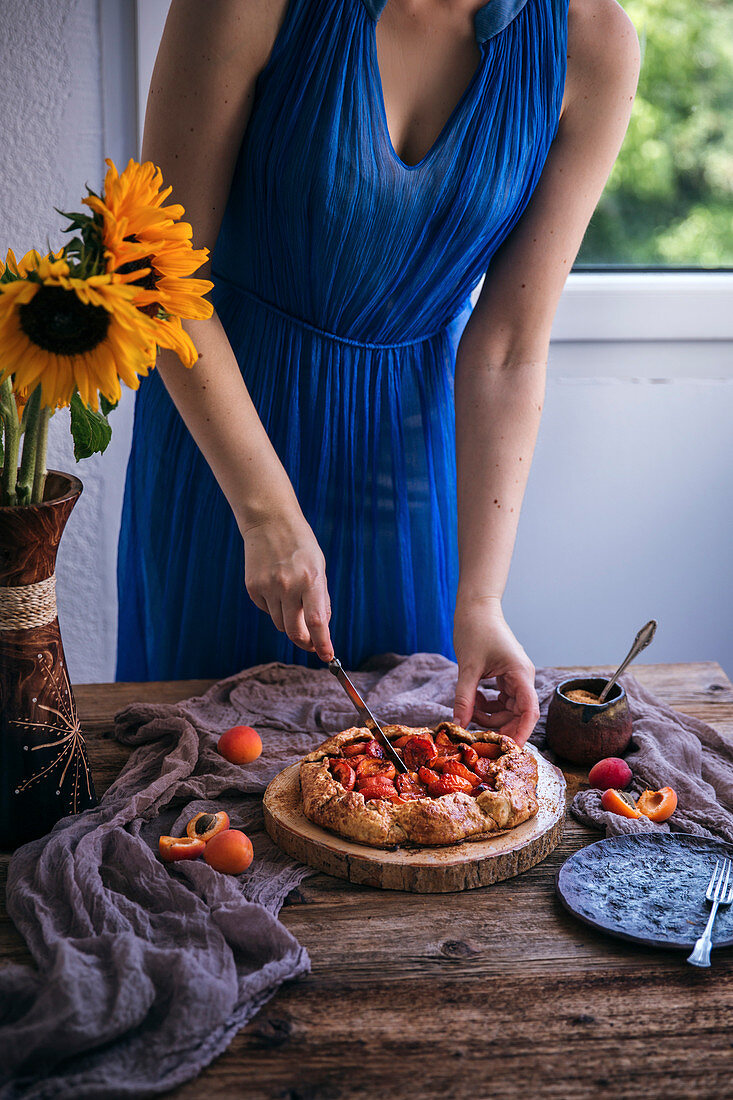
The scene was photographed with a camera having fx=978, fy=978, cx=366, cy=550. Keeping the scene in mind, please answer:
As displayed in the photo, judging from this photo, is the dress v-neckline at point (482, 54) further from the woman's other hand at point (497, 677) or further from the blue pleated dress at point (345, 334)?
the woman's other hand at point (497, 677)

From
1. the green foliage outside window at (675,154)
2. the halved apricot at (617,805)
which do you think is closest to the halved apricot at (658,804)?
the halved apricot at (617,805)

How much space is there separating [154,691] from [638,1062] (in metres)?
0.83

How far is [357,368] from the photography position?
4.94 ft

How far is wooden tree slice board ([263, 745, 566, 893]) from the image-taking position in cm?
96

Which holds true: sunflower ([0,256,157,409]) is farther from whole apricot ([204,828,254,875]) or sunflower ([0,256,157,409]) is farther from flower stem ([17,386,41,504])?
whole apricot ([204,828,254,875])

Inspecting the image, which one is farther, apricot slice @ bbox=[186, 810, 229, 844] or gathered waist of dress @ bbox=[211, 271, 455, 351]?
gathered waist of dress @ bbox=[211, 271, 455, 351]

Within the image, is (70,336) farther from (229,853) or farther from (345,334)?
(345,334)

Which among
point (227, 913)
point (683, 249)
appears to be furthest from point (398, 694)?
point (683, 249)

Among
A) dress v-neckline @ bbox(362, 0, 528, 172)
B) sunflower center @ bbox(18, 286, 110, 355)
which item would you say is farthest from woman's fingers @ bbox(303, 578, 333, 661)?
dress v-neckline @ bbox(362, 0, 528, 172)

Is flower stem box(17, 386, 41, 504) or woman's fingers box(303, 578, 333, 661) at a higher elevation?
flower stem box(17, 386, 41, 504)

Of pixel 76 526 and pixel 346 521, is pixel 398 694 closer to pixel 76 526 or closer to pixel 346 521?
pixel 346 521

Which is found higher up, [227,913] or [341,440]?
[341,440]

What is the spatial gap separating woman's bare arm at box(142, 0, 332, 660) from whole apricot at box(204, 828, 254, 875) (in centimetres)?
27

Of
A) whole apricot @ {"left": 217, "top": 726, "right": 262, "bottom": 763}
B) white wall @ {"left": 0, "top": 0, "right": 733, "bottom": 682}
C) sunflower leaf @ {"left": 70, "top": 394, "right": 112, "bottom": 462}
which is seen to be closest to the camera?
sunflower leaf @ {"left": 70, "top": 394, "right": 112, "bottom": 462}
